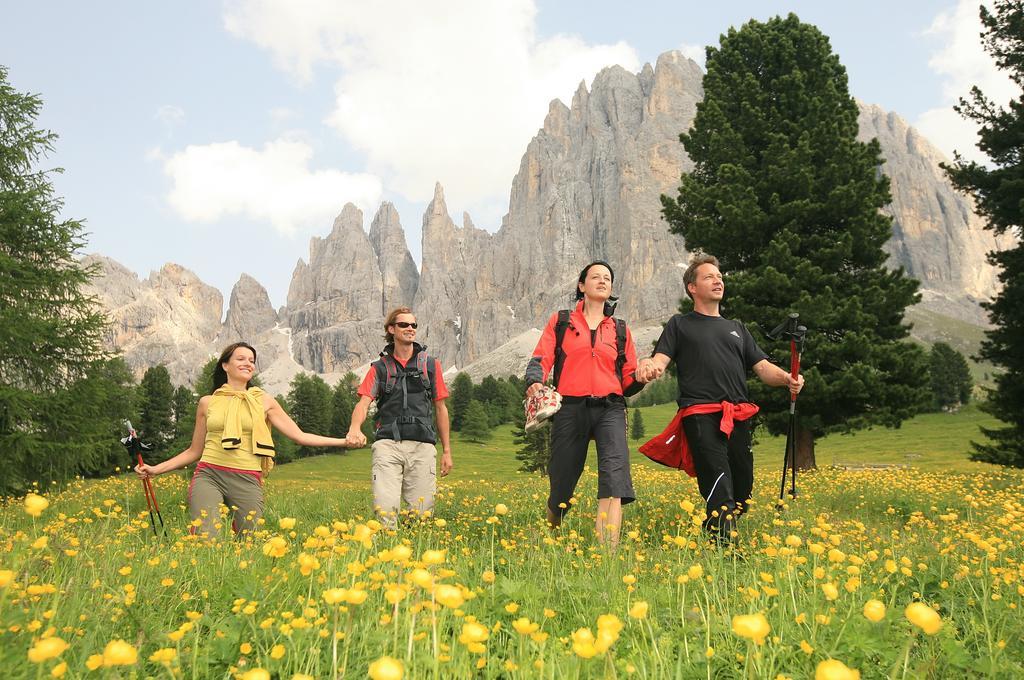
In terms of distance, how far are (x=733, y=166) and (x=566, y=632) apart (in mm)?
19927

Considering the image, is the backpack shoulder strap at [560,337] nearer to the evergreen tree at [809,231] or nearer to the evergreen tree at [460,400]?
the evergreen tree at [809,231]

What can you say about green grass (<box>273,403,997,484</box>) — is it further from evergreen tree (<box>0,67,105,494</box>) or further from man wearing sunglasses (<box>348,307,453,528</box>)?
man wearing sunglasses (<box>348,307,453,528</box>)

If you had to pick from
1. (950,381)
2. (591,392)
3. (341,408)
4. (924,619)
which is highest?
(950,381)

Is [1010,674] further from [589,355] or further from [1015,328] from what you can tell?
[1015,328]

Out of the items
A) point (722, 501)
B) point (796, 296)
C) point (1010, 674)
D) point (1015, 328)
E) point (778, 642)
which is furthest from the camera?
point (796, 296)

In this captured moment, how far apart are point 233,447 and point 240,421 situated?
286 mm

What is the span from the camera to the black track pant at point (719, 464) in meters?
5.54

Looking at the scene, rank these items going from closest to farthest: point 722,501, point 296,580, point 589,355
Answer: point 296,580
point 722,501
point 589,355

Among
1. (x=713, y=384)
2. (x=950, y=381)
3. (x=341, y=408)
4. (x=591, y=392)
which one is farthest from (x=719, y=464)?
(x=950, y=381)

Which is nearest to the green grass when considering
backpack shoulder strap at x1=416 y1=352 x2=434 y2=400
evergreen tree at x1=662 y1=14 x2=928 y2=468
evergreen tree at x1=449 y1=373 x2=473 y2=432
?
evergreen tree at x1=449 y1=373 x2=473 y2=432

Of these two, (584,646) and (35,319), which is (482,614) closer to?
(584,646)

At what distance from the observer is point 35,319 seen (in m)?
16.2

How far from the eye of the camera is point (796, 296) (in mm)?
19141

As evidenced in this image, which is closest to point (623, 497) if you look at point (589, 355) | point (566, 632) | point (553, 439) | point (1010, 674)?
point (553, 439)
